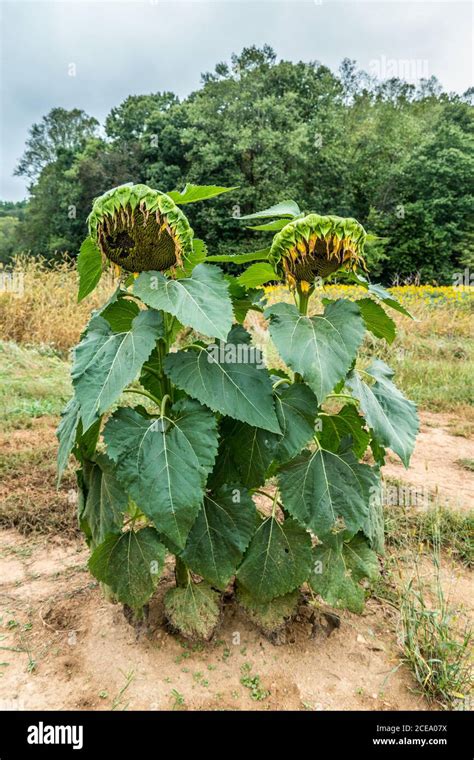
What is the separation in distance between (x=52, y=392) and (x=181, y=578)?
3668 mm

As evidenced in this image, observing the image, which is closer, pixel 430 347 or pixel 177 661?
pixel 177 661

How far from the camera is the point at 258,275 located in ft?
5.60

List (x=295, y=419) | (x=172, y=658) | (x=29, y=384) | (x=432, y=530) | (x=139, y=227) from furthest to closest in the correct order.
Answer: (x=29, y=384)
(x=432, y=530)
(x=172, y=658)
(x=295, y=419)
(x=139, y=227)

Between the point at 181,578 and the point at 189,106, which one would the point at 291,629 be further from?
the point at 189,106

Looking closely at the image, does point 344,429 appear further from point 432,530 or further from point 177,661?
point 432,530

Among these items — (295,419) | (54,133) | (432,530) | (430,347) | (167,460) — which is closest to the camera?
(167,460)

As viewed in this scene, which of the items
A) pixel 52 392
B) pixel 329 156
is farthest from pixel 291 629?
pixel 329 156

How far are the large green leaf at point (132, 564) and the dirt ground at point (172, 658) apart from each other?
0.27 meters

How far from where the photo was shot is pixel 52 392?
16.8 ft

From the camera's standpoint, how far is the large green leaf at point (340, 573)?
1.70 m

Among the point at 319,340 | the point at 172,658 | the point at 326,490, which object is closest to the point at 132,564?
the point at 172,658

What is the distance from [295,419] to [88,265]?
28.5 inches

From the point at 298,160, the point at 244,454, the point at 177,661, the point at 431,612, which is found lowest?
the point at 177,661

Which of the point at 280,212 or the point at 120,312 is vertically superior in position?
the point at 280,212
